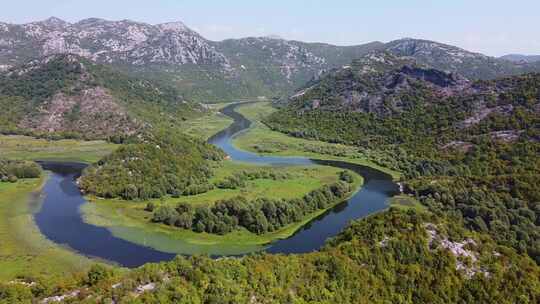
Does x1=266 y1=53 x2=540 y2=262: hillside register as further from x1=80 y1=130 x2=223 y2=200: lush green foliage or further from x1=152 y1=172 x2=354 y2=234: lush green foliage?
x1=80 y1=130 x2=223 y2=200: lush green foliage

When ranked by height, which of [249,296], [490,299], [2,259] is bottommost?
[2,259]

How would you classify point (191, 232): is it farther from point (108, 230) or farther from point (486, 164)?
point (486, 164)

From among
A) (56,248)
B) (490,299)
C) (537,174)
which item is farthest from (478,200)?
(56,248)

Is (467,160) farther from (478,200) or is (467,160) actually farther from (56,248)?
(56,248)

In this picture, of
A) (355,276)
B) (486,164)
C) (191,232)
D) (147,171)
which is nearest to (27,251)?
(191,232)

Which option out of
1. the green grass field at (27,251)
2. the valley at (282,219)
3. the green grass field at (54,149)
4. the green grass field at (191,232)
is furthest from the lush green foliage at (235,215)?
the green grass field at (54,149)

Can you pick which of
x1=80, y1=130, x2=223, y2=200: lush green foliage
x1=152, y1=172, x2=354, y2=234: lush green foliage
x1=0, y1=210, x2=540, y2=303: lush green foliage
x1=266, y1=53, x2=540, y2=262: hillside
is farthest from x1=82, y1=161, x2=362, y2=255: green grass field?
x1=266, y1=53, x2=540, y2=262: hillside

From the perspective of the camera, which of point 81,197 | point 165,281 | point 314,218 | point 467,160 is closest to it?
point 165,281

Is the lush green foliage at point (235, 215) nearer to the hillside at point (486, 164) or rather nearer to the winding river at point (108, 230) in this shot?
the winding river at point (108, 230)
